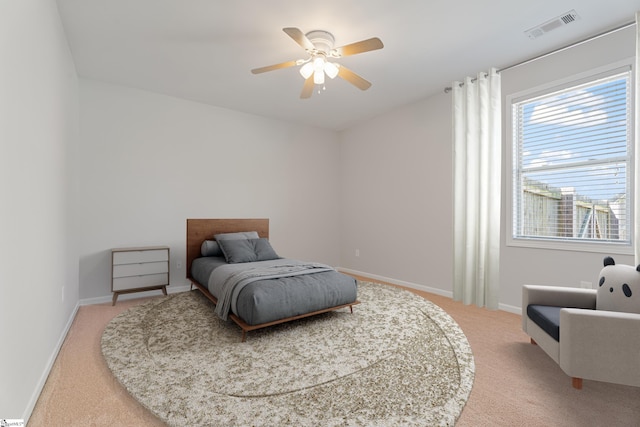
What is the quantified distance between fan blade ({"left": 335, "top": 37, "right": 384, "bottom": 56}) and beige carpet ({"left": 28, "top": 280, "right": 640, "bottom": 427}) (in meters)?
2.52

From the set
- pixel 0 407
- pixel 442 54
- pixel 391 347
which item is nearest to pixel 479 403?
pixel 391 347

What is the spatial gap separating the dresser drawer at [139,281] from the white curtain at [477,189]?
147 inches

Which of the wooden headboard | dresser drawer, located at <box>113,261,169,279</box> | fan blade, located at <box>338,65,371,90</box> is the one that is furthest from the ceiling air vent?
dresser drawer, located at <box>113,261,169,279</box>

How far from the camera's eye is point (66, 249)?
308 centimetres

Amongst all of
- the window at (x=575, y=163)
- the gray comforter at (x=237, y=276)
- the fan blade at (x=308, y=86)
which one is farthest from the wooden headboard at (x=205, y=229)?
the window at (x=575, y=163)

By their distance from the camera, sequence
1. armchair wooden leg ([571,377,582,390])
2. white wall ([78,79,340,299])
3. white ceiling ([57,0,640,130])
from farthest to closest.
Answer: white wall ([78,79,340,299])
white ceiling ([57,0,640,130])
armchair wooden leg ([571,377,582,390])

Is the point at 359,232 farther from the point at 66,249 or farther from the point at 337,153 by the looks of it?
the point at 66,249

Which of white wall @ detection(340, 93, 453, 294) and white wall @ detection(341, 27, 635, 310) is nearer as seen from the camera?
white wall @ detection(341, 27, 635, 310)

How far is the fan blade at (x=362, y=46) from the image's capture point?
93.4 inches

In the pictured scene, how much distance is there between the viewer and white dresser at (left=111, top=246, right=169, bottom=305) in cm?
378

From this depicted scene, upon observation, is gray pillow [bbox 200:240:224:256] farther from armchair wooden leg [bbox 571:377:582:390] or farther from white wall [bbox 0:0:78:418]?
armchair wooden leg [bbox 571:377:582:390]

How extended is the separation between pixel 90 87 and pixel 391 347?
457 cm

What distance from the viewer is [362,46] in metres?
2.49

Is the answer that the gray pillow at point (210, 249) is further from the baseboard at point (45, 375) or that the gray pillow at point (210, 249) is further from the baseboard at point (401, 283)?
the baseboard at point (401, 283)
